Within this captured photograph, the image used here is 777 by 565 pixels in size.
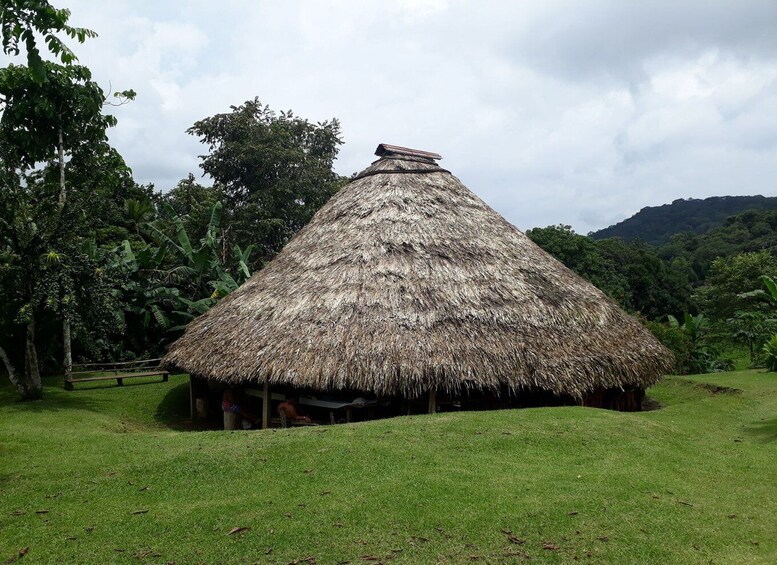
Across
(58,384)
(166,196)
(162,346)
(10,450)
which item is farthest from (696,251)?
(10,450)

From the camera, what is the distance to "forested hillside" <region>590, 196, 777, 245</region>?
91231 mm

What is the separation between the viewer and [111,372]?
1778 cm

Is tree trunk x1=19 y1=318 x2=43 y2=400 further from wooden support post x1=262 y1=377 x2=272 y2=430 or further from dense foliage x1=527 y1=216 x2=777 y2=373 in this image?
dense foliage x1=527 y1=216 x2=777 y2=373

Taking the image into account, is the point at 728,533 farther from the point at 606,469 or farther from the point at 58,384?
the point at 58,384

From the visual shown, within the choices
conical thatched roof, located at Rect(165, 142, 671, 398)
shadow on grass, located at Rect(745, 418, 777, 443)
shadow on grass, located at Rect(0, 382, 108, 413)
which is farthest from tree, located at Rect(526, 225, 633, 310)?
shadow on grass, located at Rect(0, 382, 108, 413)

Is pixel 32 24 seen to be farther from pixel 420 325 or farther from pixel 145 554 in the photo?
pixel 420 325

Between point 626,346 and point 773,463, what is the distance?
443 cm

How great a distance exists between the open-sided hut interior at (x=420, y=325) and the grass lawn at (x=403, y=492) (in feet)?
3.52

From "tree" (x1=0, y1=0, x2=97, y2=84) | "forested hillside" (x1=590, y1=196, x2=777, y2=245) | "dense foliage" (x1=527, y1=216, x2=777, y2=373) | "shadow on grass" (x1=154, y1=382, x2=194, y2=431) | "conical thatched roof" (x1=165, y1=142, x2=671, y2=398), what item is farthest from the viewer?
"forested hillside" (x1=590, y1=196, x2=777, y2=245)

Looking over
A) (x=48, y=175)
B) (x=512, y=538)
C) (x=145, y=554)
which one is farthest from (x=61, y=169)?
(x=512, y=538)

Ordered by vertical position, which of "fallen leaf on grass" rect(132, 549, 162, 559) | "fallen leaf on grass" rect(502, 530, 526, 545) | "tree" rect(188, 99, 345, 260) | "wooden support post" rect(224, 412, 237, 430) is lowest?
"fallen leaf on grass" rect(502, 530, 526, 545)

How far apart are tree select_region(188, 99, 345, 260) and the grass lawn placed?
16012 mm

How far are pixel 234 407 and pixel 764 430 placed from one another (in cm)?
1014

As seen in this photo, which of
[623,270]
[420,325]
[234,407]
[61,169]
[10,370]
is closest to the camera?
[420,325]
